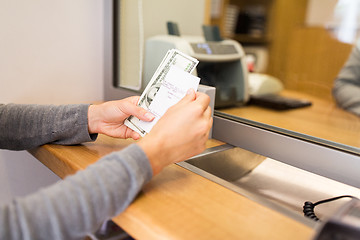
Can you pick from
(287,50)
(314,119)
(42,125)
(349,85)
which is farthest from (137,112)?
(287,50)

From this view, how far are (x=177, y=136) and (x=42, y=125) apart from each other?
38 centimetres

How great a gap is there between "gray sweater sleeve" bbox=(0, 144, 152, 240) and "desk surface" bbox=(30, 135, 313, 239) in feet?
0.14

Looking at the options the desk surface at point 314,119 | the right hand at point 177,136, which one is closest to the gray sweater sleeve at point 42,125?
the right hand at point 177,136

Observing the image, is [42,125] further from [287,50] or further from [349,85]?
[287,50]

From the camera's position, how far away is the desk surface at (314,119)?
865 mm

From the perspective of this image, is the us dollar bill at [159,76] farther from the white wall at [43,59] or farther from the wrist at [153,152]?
the white wall at [43,59]

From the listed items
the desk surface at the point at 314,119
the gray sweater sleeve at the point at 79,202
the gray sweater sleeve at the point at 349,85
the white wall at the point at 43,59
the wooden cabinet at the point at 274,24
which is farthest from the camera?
the wooden cabinet at the point at 274,24

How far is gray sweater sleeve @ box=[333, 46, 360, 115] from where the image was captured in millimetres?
1215

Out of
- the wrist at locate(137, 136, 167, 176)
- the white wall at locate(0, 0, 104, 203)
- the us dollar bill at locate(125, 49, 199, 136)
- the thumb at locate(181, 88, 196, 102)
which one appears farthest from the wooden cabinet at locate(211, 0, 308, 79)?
the wrist at locate(137, 136, 167, 176)

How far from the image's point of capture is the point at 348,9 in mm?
1572

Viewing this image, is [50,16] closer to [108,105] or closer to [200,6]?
[108,105]

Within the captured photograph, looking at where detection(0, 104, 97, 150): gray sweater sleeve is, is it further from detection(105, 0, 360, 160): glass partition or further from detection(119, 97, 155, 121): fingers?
detection(105, 0, 360, 160): glass partition

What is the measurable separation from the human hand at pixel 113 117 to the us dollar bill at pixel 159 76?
2 cm

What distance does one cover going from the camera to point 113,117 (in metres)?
0.70
